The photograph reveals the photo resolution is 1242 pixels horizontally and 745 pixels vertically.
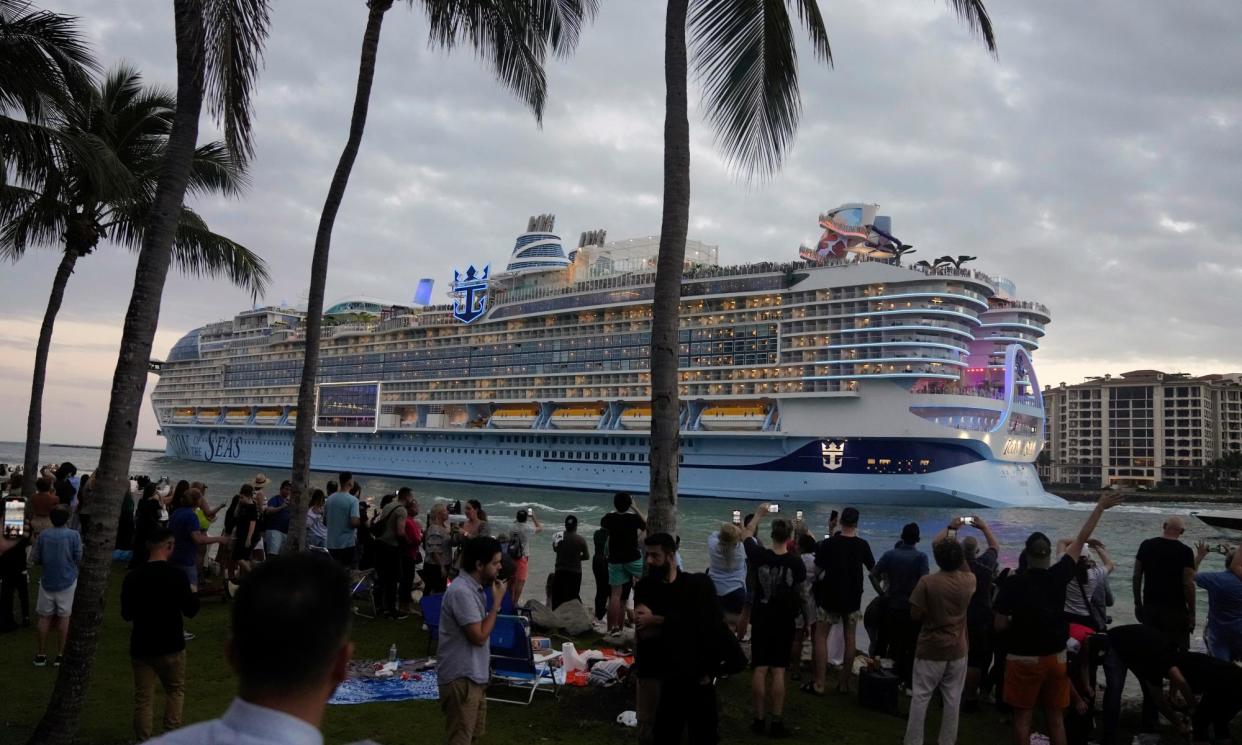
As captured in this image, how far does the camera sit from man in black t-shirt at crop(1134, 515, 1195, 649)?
6820 mm

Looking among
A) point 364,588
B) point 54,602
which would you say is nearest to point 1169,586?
point 364,588

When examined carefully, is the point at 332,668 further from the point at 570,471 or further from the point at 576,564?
the point at 570,471

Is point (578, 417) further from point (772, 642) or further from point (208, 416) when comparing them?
point (772, 642)

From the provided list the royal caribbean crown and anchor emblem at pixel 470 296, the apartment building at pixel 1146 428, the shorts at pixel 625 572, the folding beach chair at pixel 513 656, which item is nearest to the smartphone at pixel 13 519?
the folding beach chair at pixel 513 656

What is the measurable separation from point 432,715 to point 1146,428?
140 meters

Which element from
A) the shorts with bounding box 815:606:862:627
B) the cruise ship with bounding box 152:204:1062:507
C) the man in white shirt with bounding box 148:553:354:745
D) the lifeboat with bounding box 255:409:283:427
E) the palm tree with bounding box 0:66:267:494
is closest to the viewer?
the man in white shirt with bounding box 148:553:354:745

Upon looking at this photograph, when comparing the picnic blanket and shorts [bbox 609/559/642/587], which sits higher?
shorts [bbox 609/559/642/587]

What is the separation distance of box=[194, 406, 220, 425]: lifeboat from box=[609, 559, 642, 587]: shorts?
80.4 metres

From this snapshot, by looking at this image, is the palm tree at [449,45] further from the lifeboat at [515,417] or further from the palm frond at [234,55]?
the lifeboat at [515,417]

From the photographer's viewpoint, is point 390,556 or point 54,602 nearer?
point 54,602

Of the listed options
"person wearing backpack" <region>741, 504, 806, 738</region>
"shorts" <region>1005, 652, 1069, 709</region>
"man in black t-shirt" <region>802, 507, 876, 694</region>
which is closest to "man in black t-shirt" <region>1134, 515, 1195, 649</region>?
"shorts" <region>1005, 652, 1069, 709</region>

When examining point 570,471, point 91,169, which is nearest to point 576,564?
point 91,169

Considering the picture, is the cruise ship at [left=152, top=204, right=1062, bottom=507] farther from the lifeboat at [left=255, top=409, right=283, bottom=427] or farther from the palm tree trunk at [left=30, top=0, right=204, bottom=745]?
the palm tree trunk at [left=30, top=0, right=204, bottom=745]

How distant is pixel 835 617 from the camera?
785 cm
